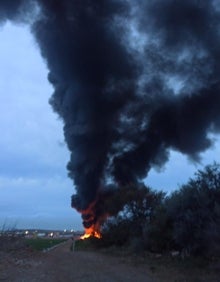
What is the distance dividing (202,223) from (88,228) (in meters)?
31.4

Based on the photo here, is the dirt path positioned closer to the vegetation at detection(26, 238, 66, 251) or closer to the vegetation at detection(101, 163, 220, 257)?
the vegetation at detection(101, 163, 220, 257)

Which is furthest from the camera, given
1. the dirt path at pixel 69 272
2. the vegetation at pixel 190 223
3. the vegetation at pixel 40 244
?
the vegetation at pixel 40 244

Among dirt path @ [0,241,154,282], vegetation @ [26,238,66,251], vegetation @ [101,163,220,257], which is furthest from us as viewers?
vegetation @ [26,238,66,251]

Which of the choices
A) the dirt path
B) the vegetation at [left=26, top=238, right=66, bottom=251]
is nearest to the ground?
the dirt path

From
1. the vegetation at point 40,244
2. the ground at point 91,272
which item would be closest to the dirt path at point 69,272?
the ground at point 91,272

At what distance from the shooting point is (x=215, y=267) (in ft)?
71.6

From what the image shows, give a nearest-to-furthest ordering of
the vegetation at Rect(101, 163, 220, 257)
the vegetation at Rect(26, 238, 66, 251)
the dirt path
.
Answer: the dirt path → the vegetation at Rect(101, 163, 220, 257) → the vegetation at Rect(26, 238, 66, 251)

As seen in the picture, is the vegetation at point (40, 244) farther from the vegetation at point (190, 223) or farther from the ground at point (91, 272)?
the ground at point (91, 272)

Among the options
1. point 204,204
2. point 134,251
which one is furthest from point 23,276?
point 134,251

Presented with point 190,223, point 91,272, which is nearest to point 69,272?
point 91,272

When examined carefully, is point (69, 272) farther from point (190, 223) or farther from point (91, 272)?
point (190, 223)

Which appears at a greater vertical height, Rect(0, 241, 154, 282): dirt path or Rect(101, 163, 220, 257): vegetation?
Rect(101, 163, 220, 257): vegetation

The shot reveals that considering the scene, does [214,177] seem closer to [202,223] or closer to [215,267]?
[202,223]

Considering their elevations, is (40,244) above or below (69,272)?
above
